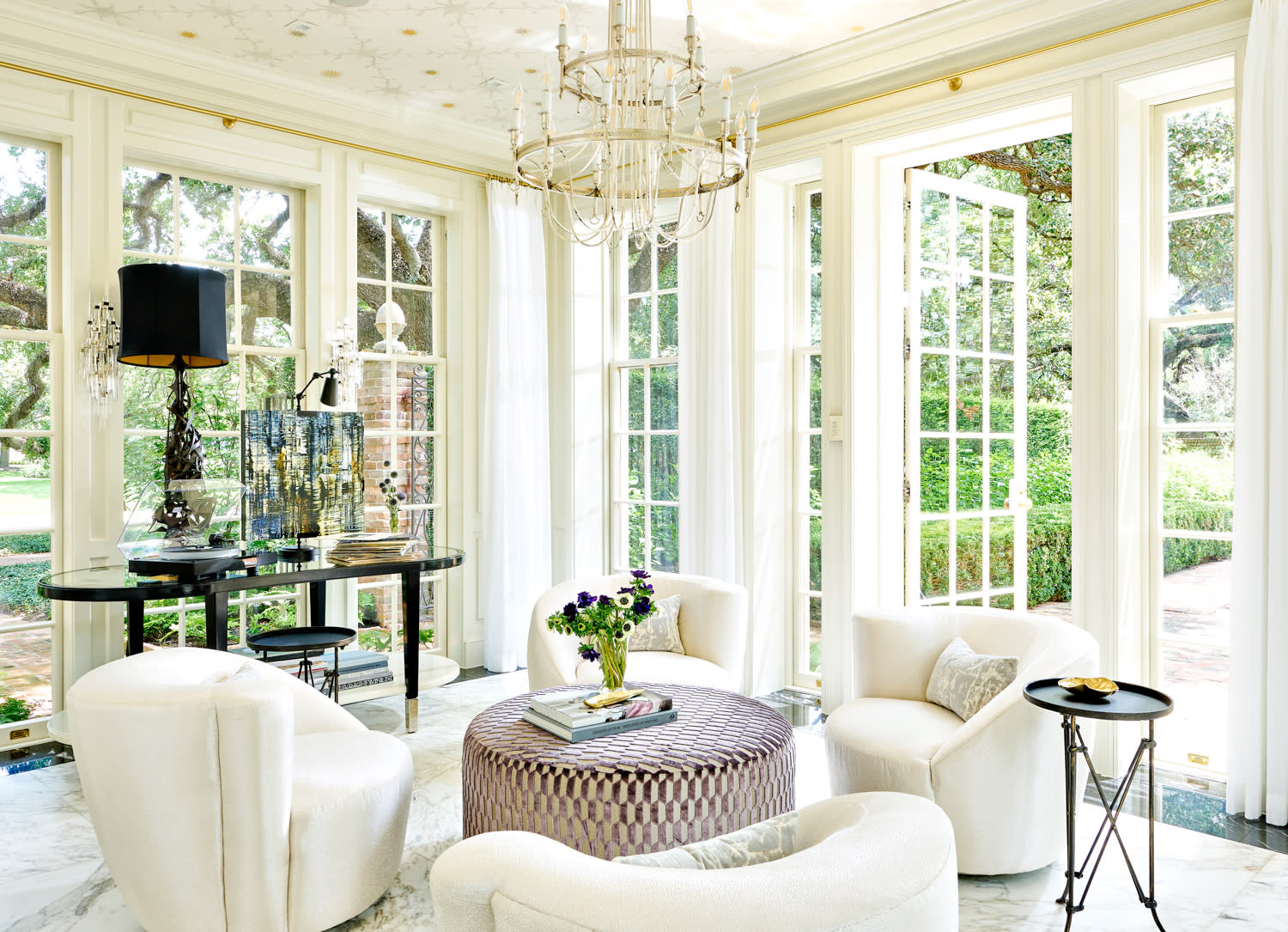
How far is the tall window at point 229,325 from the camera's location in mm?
4270

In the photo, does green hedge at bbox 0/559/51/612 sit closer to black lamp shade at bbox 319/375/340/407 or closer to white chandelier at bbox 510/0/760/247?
black lamp shade at bbox 319/375/340/407

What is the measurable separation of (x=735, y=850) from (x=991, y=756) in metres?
1.50

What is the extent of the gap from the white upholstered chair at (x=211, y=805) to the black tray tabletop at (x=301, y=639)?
4.42 feet

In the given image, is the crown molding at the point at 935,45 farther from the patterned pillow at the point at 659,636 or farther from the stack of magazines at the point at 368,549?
the stack of magazines at the point at 368,549

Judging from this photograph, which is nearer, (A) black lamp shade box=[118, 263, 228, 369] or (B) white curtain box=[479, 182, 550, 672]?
(A) black lamp shade box=[118, 263, 228, 369]

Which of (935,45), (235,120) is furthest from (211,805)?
(935,45)

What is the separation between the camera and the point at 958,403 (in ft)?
14.4

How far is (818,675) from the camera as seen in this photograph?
4785 mm

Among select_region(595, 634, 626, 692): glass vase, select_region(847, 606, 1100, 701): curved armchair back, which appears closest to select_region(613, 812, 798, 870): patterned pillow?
select_region(595, 634, 626, 692): glass vase

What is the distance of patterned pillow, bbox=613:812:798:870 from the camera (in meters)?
1.37

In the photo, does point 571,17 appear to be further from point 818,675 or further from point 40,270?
point 818,675

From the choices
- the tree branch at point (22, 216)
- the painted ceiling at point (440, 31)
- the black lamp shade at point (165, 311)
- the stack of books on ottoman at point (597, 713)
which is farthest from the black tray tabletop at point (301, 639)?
the painted ceiling at point (440, 31)

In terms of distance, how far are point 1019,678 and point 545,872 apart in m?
1.99

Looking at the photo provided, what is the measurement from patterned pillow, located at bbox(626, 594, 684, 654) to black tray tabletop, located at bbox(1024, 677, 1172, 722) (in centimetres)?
167
